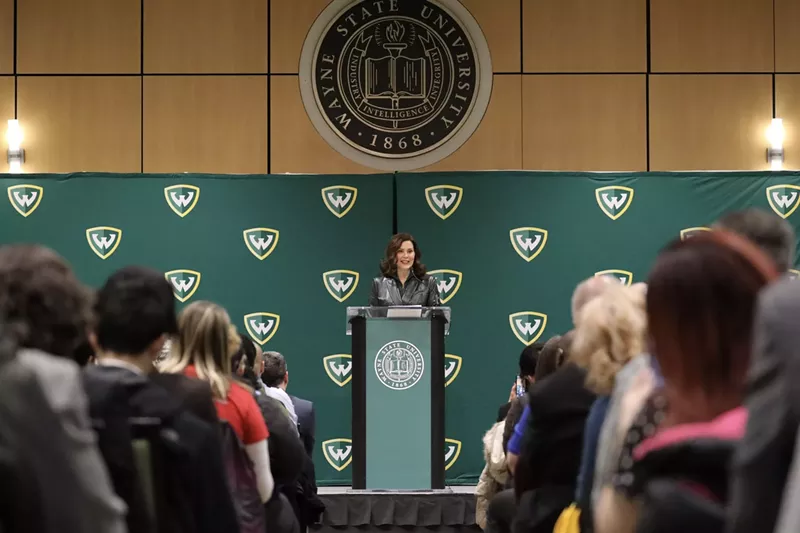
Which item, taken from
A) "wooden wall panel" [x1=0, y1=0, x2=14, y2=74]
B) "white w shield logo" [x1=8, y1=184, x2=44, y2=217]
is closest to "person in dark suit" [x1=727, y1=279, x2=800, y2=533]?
"white w shield logo" [x1=8, y1=184, x2=44, y2=217]

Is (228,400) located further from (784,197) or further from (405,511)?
(784,197)

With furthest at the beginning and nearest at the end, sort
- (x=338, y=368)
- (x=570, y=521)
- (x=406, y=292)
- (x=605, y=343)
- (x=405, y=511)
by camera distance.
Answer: (x=338, y=368), (x=406, y=292), (x=405, y=511), (x=570, y=521), (x=605, y=343)

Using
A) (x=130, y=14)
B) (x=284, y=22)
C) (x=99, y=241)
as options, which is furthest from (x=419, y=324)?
(x=130, y=14)

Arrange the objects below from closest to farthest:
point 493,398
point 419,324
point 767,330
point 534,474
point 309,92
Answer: point 767,330, point 534,474, point 419,324, point 493,398, point 309,92

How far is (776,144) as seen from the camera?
9305mm

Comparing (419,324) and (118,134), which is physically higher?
(118,134)

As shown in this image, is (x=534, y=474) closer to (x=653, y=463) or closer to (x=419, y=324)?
(x=653, y=463)

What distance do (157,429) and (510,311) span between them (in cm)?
615

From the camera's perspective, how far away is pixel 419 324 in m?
6.73

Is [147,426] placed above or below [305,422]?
above

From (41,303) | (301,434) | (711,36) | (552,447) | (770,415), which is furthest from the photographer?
(711,36)

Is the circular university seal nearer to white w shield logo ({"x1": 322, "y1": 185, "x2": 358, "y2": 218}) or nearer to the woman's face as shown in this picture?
the woman's face

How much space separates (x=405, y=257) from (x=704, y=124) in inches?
131

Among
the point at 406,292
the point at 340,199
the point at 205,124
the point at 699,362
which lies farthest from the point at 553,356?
the point at 205,124
